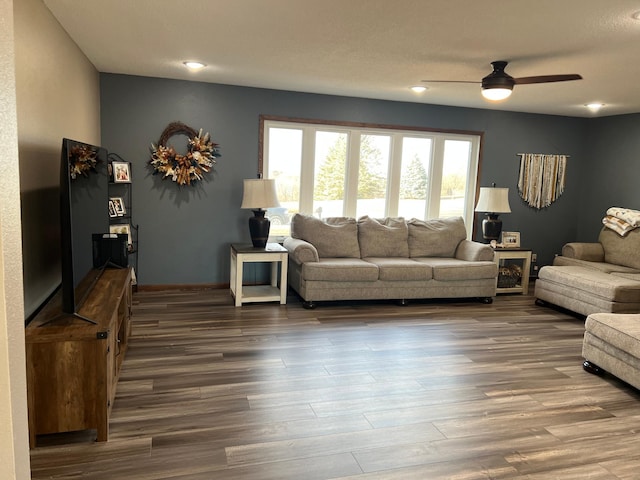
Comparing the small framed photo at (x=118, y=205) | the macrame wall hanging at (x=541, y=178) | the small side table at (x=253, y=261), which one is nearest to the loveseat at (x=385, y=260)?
the small side table at (x=253, y=261)

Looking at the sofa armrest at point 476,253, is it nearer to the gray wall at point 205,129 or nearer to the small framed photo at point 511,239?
the small framed photo at point 511,239

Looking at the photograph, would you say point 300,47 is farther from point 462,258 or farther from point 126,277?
point 462,258

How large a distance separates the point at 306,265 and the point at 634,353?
2.94 m

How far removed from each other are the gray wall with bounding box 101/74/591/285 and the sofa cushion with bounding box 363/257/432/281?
1683mm

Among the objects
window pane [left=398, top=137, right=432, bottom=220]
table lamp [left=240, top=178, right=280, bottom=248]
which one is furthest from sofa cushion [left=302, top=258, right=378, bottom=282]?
window pane [left=398, top=137, right=432, bottom=220]

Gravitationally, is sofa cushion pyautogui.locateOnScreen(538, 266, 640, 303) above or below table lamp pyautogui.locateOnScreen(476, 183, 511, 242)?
below

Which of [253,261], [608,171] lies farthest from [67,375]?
[608,171]

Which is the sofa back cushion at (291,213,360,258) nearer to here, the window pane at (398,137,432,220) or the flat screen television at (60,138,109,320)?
the window pane at (398,137,432,220)

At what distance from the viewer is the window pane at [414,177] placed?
6.22m

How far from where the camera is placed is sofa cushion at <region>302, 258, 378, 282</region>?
16.3ft

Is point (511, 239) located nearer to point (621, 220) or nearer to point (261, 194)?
point (621, 220)

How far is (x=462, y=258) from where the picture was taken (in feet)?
19.1

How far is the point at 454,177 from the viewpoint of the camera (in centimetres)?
645

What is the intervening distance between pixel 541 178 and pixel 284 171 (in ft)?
12.2
